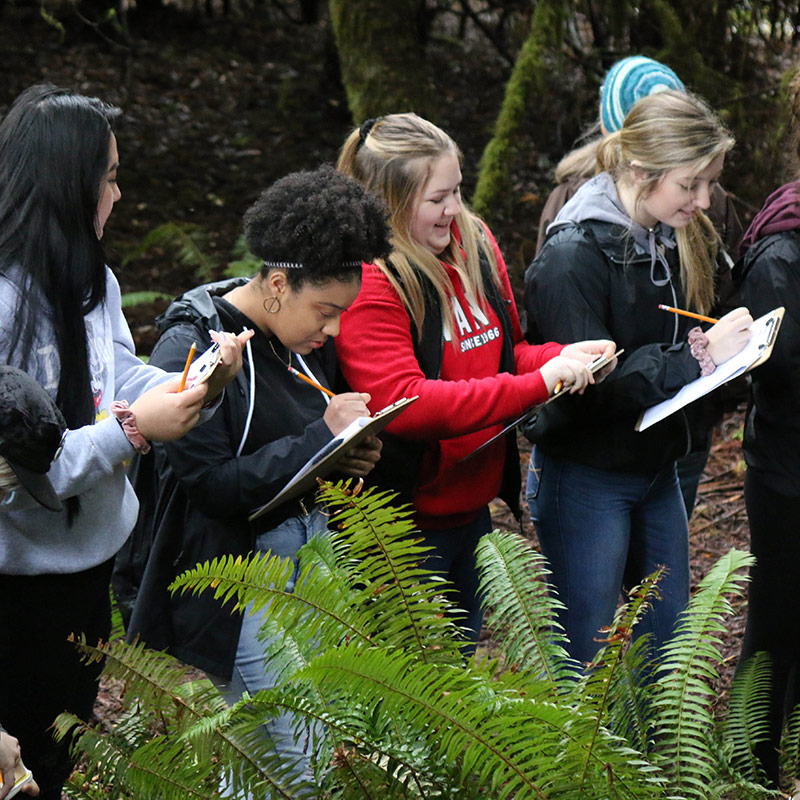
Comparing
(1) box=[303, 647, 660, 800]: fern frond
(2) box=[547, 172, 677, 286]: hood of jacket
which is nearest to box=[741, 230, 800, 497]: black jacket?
(2) box=[547, 172, 677, 286]: hood of jacket

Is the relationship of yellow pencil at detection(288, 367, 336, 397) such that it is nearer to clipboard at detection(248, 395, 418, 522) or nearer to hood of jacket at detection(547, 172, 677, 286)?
clipboard at detection(248, 395, 418, 522)

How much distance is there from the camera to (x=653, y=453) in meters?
3.06

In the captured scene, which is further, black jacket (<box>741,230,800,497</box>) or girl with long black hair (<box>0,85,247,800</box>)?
black jacket (<box>741,230,800,497</box>)

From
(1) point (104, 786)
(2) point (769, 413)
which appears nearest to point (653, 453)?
(2) point (769, 413)

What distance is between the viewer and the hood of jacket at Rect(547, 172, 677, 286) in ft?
9.97

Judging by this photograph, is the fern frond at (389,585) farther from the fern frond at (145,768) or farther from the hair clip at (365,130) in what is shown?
the hair clip at (365,130)

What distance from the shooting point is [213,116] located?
10.1 meters

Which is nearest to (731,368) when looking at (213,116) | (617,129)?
(617,129)

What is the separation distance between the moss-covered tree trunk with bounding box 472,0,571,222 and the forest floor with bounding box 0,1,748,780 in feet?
5.09

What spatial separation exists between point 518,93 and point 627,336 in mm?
3167

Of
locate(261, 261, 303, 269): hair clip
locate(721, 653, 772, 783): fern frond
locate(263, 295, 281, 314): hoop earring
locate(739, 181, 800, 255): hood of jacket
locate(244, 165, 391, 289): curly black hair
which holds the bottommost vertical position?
locate(721, 653, 772, 783): fern frond

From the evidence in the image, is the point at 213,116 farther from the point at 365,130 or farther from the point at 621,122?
the point at 365,130

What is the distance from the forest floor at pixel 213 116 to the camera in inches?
319

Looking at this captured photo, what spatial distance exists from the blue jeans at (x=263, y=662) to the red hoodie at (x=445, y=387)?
0.43 metres
